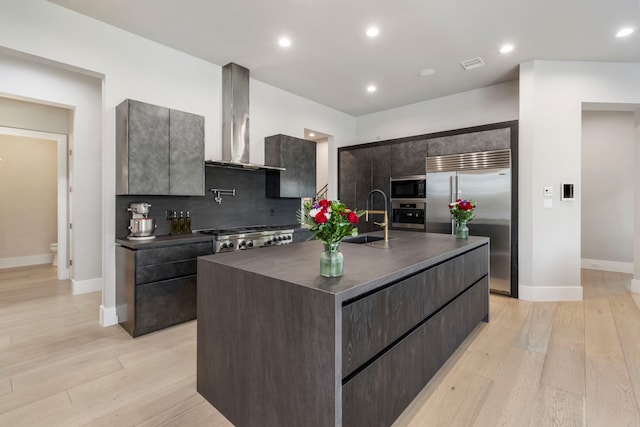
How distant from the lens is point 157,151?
3129mm

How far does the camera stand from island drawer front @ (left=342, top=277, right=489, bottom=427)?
137 centimetres

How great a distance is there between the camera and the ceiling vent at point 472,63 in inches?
153

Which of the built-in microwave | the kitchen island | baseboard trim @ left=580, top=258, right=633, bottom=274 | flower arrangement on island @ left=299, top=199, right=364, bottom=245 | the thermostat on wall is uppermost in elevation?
the built-in microwave

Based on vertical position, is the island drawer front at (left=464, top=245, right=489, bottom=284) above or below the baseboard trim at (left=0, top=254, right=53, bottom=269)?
above

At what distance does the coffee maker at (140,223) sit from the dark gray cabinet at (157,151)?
181mm

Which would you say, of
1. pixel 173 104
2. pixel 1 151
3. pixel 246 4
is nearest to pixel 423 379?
pixel 246 4

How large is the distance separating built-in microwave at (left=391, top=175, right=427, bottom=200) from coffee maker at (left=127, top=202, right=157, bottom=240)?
362 cm

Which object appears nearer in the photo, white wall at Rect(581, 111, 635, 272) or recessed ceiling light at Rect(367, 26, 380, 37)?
recessed ceiling light at Rect(367, 26, 380, 37)

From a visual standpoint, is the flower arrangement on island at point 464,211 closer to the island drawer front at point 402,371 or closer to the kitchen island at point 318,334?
the island drawer front at point 402,371

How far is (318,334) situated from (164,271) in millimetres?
2244

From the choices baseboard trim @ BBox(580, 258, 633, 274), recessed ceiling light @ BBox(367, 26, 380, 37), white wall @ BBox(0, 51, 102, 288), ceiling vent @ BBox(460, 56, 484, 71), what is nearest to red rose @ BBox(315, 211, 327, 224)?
recessed ceiling light @ BBox(367, 26, 380, 37)

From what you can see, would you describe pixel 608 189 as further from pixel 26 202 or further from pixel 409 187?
pixel 26 202

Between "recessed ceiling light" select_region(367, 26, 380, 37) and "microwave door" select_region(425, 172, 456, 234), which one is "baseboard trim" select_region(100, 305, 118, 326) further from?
"microwave door" select_region(425, 172, 456, 234)

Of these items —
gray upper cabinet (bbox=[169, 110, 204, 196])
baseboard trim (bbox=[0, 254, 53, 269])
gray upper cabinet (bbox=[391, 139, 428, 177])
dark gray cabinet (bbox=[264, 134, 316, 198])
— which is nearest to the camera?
gray upper cabinet (bbox=[169, 110, 204, 196])
